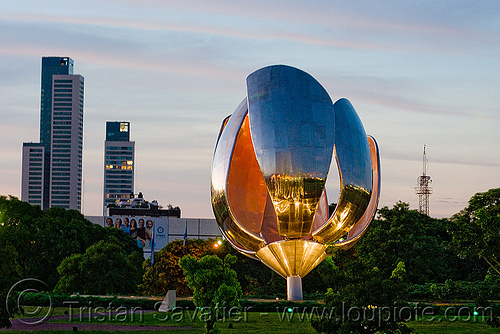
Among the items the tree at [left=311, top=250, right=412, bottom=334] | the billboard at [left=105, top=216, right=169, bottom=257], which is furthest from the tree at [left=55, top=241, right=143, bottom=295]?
the billboard at [left=105, top=216, right=169, bottom=257]

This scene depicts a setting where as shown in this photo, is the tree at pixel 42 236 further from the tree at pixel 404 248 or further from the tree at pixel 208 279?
the tree at pixel 208 279

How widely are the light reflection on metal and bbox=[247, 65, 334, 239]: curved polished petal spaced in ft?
0.15

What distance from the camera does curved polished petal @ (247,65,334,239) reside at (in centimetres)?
3781

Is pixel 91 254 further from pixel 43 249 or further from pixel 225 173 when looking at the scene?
pixel 225 173

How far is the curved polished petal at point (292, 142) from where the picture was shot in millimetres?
37812

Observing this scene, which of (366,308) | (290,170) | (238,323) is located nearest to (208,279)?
(238,323)

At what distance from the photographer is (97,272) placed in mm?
57812

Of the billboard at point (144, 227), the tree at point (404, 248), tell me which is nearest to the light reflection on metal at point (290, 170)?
the tree at point (404, 248)

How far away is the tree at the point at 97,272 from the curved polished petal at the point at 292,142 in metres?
22.3

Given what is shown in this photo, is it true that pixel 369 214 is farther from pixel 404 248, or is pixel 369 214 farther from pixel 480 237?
pixel 404 248

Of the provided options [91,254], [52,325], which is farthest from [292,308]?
[91,254]

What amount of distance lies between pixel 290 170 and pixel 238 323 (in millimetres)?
7526

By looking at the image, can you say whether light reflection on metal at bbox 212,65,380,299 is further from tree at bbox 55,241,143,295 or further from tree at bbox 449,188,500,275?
tree at bbox 55,241,143,295

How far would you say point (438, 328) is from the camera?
33406 mm
